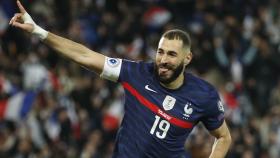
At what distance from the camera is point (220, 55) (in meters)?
16.9

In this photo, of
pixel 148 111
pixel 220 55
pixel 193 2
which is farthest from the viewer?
pixel 193 2

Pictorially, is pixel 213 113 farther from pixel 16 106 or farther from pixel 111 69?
pixel 16 106

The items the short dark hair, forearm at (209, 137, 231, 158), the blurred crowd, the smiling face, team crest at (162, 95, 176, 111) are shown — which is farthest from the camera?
the blurred crowd

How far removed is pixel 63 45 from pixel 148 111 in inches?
37.7

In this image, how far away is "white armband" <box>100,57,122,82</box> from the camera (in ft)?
22.4

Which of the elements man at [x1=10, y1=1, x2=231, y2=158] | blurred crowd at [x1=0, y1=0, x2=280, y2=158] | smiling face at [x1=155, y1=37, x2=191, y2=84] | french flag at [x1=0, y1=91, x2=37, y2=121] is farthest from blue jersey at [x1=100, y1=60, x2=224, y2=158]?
french flag at [x1=0, y1=91, x2=37, y2=121]

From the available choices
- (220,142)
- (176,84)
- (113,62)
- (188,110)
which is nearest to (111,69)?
(113,62)

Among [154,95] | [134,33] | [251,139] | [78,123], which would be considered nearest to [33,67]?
[78,123]

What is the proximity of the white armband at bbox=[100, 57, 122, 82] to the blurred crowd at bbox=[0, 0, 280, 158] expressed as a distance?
576 cm

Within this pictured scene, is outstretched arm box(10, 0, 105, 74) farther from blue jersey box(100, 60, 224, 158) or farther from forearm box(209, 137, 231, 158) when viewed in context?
forearm box(209, 137, 231, 158)

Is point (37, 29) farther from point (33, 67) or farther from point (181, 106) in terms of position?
point (33, 67)

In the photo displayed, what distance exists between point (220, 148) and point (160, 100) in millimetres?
749

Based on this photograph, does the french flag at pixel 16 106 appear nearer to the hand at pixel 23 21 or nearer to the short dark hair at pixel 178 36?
the short dark hair at pixel 178 36

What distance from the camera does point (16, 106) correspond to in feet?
49.8
